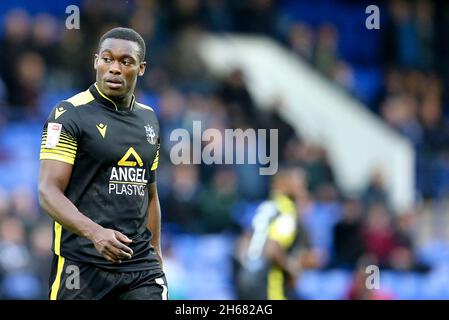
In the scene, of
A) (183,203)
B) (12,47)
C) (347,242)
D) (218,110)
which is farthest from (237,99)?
(12,47)

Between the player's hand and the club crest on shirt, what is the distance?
2.68 ft

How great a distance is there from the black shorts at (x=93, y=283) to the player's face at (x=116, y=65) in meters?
1.01

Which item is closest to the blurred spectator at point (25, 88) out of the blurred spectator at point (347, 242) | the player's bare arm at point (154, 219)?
the blurred spectator at point (347, 242)

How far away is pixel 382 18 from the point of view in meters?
17.3

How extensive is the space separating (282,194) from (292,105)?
6.67 meters

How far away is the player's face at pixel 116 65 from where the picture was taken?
614cm

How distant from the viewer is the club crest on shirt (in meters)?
6.39

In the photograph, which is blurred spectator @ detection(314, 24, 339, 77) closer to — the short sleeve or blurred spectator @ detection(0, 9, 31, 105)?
blurred spectator @ detection(0, 9, 31, 105)

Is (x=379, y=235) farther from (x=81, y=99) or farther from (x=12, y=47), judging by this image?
(x=81, y=99)
